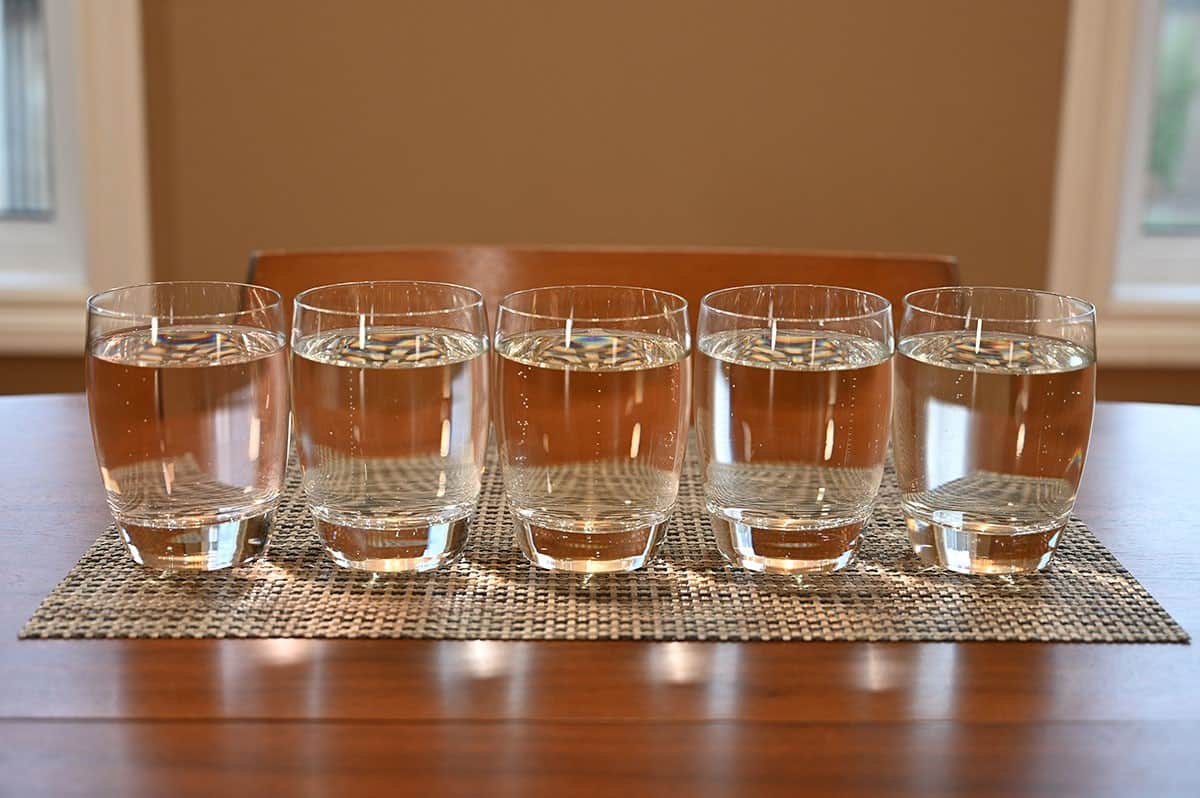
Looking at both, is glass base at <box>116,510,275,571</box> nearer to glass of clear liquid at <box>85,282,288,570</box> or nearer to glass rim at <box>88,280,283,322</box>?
glass of clear liquid at <box>85,282,288,570</box>

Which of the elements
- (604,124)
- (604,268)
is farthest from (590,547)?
(604,124)

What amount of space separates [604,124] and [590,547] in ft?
5.00

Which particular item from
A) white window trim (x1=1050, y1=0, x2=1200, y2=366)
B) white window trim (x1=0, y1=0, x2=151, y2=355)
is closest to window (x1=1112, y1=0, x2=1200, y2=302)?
white window trim (x1=1050, y1=0, x2=1200, y2=366)

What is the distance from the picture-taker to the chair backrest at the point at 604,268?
1.26 meters

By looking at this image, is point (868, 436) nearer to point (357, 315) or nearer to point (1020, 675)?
point (1020, 675)

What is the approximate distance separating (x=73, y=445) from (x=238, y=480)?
13.2 inches

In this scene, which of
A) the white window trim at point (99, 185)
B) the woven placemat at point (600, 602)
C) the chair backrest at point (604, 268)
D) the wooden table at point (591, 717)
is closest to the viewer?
the wooden table at point (591, 717)

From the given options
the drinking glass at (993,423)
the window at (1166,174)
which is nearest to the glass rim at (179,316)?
the drinking glass at (993,423)

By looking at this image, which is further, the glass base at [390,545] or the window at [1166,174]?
the window at [1166,174]

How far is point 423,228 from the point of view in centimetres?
218

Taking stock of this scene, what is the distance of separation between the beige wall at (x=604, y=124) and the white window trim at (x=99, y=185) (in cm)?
3

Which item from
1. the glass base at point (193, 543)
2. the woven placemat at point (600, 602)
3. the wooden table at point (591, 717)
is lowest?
the wooden table at point (591, 717)

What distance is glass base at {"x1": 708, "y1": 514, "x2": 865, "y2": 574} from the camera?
2.30ft

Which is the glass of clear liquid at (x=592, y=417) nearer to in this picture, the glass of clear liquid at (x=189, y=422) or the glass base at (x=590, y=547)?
the glass base at (x=590, y=547)
